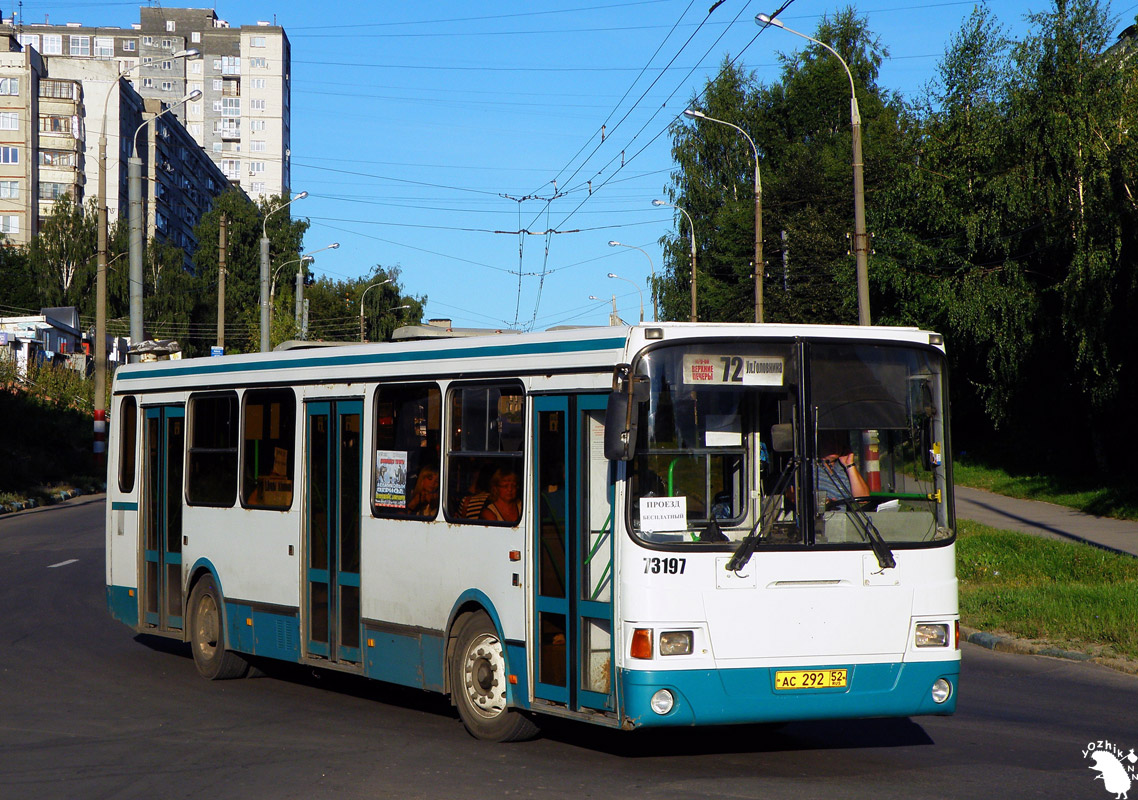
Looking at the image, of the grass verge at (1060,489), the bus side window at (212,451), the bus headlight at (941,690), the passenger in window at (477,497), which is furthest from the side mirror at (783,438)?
the grass verge at (1060,489)

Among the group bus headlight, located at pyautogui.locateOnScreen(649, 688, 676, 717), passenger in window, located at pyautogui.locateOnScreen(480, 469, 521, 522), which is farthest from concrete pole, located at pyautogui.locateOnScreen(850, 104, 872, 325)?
bus headlight, located at pyautogui.locateOnScreen(649, 688, 676, 717)

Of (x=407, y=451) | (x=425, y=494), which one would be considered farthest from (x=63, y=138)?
(x=425, y=494)

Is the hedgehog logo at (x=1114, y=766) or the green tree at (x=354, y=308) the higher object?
the green tree at (x=354, y=308)

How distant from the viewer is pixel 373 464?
9477mm

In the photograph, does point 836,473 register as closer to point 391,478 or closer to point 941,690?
point 941,690

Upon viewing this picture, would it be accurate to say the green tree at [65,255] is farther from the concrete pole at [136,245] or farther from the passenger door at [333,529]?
the passenger door at [333,529]

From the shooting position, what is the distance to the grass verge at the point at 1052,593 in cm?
1245

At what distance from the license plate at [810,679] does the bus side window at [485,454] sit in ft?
6.22

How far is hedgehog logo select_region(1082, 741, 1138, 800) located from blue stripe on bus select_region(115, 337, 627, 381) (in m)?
3.51

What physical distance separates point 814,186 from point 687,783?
168 feet

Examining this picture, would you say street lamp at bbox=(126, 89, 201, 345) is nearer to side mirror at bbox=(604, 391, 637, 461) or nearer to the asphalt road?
the asphalt road

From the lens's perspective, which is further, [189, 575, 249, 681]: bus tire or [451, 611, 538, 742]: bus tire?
[189, 575, 249, 681]: bus tire

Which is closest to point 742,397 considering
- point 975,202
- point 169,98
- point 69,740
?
point 69,740

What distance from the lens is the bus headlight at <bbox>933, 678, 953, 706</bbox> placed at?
24.7 ft
